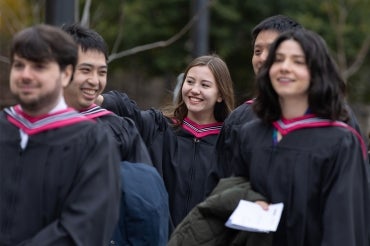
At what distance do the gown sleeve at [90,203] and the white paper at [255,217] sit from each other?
620 mm

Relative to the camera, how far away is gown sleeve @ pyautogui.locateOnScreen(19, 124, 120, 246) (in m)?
4.15

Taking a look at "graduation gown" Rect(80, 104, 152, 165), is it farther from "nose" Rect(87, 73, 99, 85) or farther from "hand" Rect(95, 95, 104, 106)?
"hand" Rect(95, 95, 104, 106)

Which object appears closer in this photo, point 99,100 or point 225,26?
point 99,100

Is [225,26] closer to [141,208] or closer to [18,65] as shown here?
[141,208]

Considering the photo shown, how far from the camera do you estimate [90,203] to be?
418 centimetres

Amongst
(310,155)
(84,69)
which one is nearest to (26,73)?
(84,69)

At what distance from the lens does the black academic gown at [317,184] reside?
14.6 feet

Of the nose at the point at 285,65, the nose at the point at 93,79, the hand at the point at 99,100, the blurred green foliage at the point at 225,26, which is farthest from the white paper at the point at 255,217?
the blurred green foliage at the point at 225,26

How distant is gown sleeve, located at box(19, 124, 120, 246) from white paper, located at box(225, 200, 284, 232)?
62 centimetres

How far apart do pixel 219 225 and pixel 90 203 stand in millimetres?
834

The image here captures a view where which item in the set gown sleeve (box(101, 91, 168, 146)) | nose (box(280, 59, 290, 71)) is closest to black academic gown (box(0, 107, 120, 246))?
nose (box(280, 59, 290, 71))

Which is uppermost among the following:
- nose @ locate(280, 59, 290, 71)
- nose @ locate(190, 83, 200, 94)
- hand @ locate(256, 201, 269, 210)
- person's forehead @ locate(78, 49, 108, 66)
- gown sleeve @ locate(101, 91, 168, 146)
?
nose @ locate(280, 59, 290, 71)

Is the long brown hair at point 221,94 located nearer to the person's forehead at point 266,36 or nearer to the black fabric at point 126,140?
the person's forehead at point 266,36

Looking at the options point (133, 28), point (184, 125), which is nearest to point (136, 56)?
point (133, 28)
